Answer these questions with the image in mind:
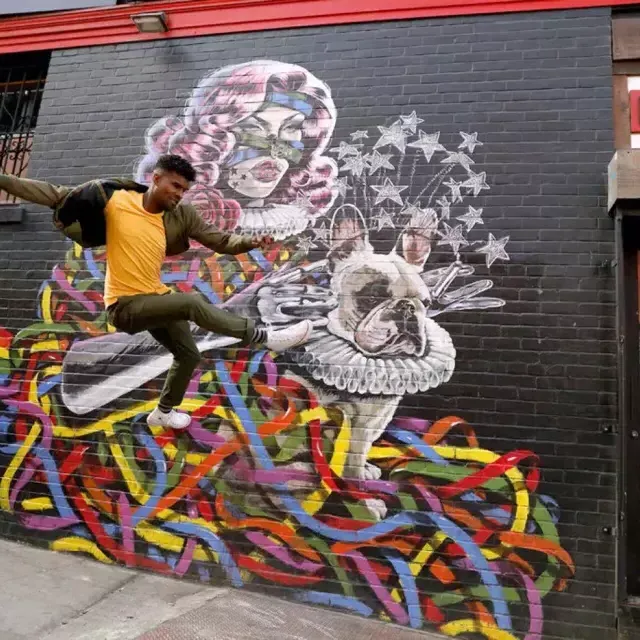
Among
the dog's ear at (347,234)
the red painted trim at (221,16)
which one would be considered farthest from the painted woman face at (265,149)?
the red painted trim at (221,16)

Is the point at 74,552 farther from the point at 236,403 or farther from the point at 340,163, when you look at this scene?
the point at 340,163

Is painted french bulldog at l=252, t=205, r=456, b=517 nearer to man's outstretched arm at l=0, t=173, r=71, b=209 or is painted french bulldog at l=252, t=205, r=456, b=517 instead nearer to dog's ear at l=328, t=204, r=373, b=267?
dog's ear at l=328, t=204, r=373, b=267

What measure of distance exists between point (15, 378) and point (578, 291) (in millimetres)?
4940

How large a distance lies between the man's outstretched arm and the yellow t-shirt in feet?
0.92

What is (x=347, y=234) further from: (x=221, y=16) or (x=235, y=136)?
(x=221, y=16)

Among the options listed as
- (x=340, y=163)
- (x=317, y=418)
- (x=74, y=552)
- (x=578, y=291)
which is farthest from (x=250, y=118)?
(x=74, y=552)

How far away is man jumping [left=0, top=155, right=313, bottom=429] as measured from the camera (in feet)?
10.0

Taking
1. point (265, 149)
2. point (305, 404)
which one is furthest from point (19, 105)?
point (305, 404)

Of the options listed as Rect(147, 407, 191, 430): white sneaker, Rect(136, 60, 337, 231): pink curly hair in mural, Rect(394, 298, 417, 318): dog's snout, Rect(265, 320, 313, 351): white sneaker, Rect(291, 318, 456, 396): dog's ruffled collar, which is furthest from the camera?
Rect(136, 60, 337, 231): pink curly hair in mural

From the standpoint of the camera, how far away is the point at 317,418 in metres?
4.53

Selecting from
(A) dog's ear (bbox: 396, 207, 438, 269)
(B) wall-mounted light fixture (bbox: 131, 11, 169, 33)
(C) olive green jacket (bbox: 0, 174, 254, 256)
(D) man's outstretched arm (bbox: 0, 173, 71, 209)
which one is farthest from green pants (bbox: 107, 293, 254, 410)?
(B) wall-mounted light fixture (bbox: 131, 11, 169, 33)

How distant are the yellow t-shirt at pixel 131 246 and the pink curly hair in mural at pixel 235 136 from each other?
186cm

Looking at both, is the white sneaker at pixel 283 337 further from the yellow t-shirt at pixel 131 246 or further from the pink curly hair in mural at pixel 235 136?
the pink curly hair in mural at pixel 235 136

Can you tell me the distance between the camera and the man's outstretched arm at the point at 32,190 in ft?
8.72
